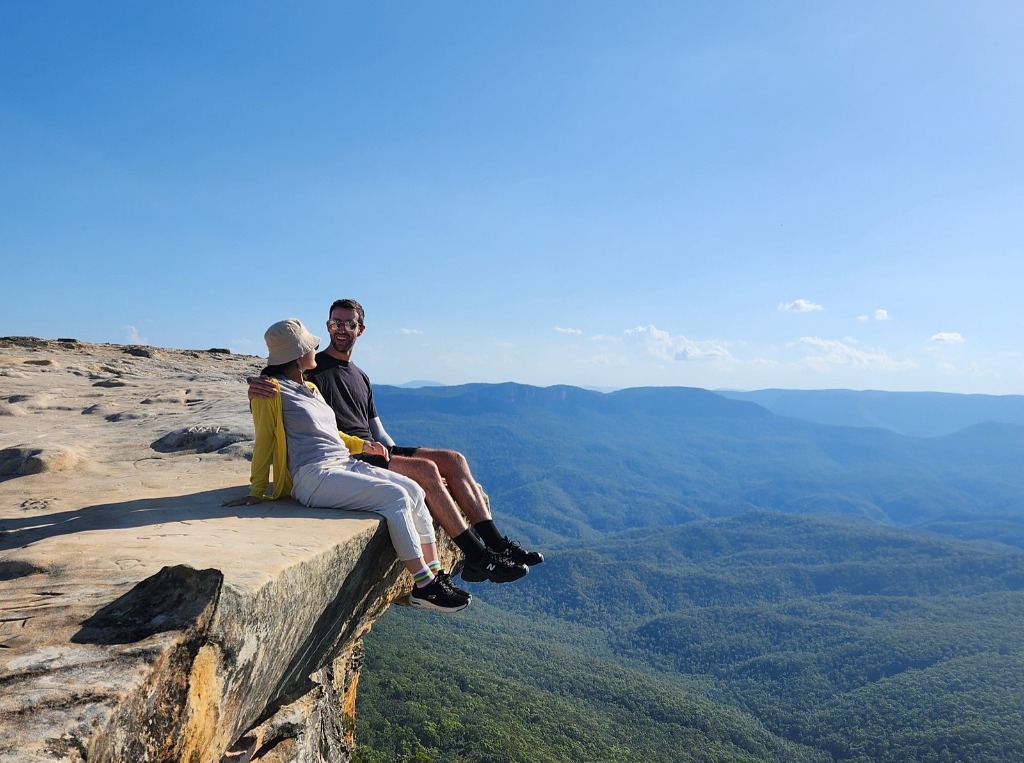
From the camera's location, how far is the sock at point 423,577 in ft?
18.7

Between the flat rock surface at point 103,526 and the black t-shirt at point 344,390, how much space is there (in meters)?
1.35

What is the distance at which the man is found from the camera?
6.45 meters

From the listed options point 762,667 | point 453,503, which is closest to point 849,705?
point 762,667

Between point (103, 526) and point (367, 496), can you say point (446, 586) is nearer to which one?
point (367, 496)

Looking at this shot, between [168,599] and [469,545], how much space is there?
11.1 feet

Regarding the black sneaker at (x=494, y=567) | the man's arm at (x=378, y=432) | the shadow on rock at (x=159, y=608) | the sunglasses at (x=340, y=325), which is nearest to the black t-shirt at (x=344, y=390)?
the man's arm at (x=378, y=432)

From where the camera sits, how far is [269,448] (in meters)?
6.05

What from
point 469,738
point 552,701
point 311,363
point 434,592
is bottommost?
point 552,701

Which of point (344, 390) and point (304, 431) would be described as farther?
point (344, 390)

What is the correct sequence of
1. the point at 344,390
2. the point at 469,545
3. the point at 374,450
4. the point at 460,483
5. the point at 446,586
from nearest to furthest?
the point at 446,586
the point at 469,545
the point at 374,450
the point at 460,483
the point at 344,390

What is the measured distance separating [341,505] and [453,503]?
1.20 meters

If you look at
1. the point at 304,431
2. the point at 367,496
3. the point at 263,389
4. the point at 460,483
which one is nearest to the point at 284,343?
the point at 263,389

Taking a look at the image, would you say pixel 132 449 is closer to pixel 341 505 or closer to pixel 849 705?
pixel 341 505

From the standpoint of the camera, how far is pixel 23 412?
10984mm
